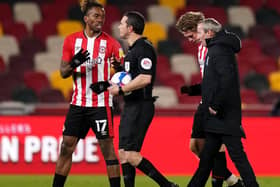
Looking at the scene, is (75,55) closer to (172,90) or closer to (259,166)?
(259,166)

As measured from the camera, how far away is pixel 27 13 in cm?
2053

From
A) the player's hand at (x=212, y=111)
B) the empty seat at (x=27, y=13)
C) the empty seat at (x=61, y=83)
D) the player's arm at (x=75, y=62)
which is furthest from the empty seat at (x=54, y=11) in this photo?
the player's hand at (x=212, y=111)

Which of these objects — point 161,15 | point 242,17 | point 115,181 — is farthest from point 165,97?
point 115,181

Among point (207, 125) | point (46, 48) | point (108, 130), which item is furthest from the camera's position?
point (46, 48)

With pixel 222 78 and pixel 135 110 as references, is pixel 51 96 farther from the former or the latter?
pixel 222 78

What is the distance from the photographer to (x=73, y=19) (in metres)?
20.4

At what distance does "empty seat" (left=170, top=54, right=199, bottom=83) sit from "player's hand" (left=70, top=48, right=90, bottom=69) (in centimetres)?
865

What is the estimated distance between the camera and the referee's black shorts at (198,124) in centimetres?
1100

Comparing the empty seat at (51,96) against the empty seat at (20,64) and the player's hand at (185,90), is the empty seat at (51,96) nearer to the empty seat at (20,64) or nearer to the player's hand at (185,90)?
the empty seat at (20,64)

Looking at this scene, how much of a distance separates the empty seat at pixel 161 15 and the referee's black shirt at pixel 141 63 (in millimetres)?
10167

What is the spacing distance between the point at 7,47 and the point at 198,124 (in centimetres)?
892

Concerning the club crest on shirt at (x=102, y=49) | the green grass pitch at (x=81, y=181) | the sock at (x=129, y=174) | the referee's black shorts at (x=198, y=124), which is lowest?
the green grass pitch at (x=81, y=181)

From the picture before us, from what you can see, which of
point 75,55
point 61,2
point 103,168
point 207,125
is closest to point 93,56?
point 75,55

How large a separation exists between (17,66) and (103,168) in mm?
4811
